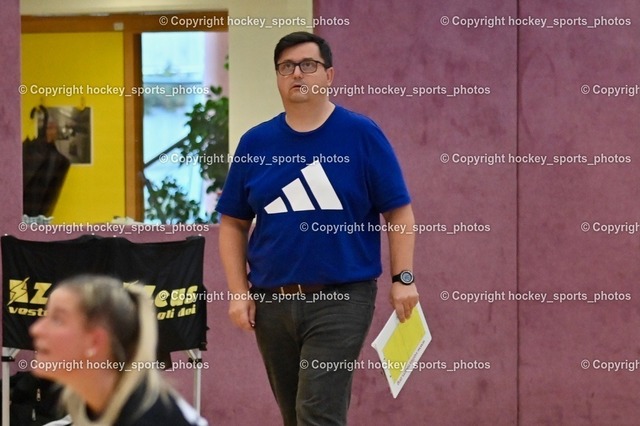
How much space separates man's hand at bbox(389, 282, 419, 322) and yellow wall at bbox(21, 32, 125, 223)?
2816 millimetres

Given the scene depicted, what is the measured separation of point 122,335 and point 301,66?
1.95m

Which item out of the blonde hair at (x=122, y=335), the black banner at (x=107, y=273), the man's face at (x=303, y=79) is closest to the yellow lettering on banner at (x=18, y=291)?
the black banner at (x=107, y=273)

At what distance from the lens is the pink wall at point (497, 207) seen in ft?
21.5

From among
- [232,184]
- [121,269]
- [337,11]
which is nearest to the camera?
[232,184]

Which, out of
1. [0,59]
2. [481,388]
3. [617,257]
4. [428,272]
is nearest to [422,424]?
[481,388]

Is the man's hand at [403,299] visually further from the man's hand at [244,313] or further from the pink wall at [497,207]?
the pink wall at [497,207]

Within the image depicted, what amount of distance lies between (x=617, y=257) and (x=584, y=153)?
0.62m

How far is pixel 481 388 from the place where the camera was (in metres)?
6.61

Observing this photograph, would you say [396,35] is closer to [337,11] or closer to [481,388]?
[337,11]

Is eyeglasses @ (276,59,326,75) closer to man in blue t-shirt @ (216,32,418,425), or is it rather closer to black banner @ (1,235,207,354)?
man in blue t-shirt @ (216,32,418,425)

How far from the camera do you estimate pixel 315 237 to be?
4.18m

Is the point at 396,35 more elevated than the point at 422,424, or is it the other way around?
the point at 396,35

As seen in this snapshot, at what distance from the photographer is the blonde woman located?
2.51 m

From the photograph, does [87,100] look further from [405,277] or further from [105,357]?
[105,357]
